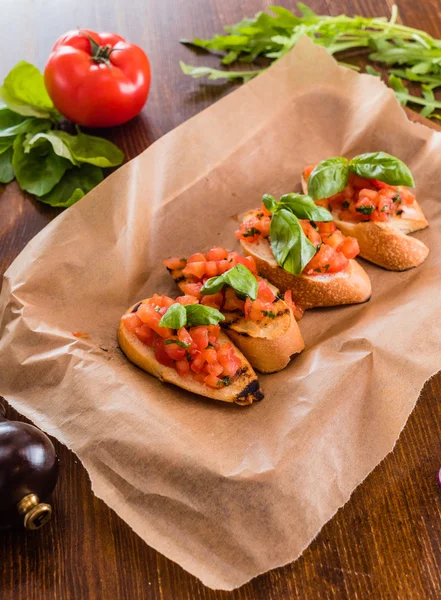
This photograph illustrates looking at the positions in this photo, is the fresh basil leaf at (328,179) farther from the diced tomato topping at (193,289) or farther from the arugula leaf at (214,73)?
the arugula leaf at (214,73)

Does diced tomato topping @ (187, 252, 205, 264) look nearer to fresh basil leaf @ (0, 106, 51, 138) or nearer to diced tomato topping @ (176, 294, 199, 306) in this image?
diced tomato topping @ (176, 294, 199, 306)

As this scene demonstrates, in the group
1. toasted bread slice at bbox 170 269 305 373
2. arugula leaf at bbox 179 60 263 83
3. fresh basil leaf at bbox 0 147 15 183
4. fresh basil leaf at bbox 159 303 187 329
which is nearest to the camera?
fresh basil leaf at bbox 159 303 187 329

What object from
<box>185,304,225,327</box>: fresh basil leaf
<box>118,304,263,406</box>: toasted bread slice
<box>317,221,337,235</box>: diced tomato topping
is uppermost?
<box>185,304,225,327</box>: fresh basil leaf

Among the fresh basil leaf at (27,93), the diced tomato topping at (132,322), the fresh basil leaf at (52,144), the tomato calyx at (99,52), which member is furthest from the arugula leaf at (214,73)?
the diced tomato topping at (132,322)

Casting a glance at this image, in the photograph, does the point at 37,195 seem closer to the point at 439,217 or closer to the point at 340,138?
the point at 340,138

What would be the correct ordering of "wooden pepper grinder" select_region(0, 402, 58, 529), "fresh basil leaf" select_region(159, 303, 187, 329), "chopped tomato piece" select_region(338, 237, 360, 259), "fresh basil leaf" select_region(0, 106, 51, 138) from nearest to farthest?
"wooden pepper grinder" select_region(0, 402, 58, 529) < "fresh basil leaf" select_region(159, 303, 187, 329) < "chopped tomato piece" select_region(338, 237, 360, 259) < "fresh basil leaf" select_region(0, 106, 51, 138)

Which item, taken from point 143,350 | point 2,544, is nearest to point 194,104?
point 143,350

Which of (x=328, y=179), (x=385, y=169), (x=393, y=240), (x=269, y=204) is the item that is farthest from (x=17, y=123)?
(x=393, y=240)

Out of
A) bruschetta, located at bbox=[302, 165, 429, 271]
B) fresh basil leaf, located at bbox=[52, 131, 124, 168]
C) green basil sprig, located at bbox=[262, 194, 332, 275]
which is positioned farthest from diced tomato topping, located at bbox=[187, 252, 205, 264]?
fresh basil leaf, located at bbox=[52, 131, 124, 168]
